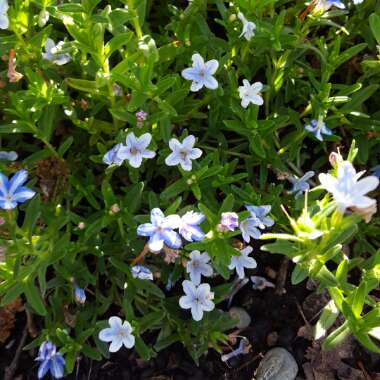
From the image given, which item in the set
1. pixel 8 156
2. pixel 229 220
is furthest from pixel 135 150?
pixel 8 156

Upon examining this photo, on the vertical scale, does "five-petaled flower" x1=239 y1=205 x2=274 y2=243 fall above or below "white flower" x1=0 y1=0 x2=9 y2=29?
below

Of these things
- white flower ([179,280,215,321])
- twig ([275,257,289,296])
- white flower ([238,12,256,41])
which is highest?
white flower ([238,12,256,41])

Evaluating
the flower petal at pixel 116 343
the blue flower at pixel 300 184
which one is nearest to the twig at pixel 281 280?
the blue flower at pixel 300 184

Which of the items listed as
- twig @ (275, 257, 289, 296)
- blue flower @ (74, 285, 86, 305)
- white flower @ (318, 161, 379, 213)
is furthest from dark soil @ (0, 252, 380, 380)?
white flower @ (318, 161, 379, 213)

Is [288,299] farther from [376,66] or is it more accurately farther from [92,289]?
[376,66]

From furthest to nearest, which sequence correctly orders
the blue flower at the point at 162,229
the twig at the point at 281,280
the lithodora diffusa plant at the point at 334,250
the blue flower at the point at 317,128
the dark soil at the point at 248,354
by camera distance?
the twig at the point at 281,280 < the dark soil at the point at 248,354 < the blue flower at the point at 317,128 < the blue flower at the point at 162,229 < the lithodora diffusa plant at the point at 334,250

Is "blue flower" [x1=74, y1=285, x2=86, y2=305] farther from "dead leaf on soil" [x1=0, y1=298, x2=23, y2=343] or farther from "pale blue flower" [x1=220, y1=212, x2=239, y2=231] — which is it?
"pale blue flower" [x1=220, y1=212, x2=239, y2=231]

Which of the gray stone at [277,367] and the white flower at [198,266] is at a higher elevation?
the white flower at [198,266]

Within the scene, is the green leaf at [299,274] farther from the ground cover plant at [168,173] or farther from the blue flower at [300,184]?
the blue flower at [300,184]

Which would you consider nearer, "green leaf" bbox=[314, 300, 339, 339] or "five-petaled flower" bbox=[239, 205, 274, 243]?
"green leaf" bbox=[314, 300, 339, 339]
